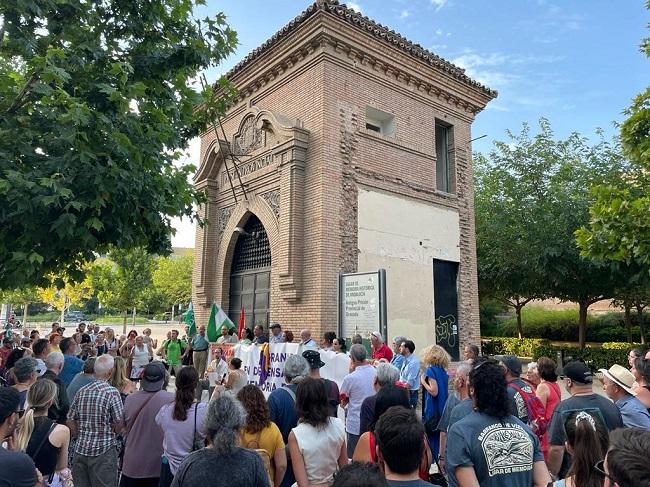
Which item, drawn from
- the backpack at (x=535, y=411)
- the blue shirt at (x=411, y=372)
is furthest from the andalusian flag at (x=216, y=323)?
the backpack at (x=535, y=411)

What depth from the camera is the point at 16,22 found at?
5129 mm

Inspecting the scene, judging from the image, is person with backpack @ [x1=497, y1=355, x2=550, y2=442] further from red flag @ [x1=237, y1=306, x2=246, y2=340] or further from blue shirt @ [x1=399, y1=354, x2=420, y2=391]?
red flag @ [x1=237, y1=306, x2=246, y2=340]

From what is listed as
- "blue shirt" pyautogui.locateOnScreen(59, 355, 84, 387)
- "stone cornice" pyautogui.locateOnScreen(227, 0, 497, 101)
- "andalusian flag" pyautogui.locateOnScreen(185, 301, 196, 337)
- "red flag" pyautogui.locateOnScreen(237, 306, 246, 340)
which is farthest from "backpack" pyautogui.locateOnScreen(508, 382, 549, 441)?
"andalusian flag" pyautogui.locateOnScreen(185, 301, 196, 337)

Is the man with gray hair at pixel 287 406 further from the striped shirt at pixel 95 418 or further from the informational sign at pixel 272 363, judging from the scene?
the informational sign at pixel 272 363

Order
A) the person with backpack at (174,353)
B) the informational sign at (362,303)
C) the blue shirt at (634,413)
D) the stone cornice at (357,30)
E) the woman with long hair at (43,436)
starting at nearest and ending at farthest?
1. the woman with long hair at (43,436)
2. the blue shirt at (634,413)
3. the informational sign at (362,303)
4. the stone cornice at (357,30)
5. the person with backpack at (174,353)

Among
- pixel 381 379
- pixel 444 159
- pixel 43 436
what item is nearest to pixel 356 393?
pixel 381 379

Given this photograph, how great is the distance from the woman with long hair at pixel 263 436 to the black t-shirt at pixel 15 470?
4.27 ft

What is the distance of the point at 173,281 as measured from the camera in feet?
179

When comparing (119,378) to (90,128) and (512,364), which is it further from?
(512,364)

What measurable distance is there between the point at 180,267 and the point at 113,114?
5275 centimetres

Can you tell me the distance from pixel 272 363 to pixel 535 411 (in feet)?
17.6

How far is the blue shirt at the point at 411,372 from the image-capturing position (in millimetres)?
6613

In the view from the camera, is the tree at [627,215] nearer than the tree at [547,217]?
Yes

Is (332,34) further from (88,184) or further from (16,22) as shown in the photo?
(88,184)
